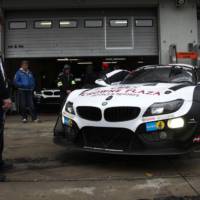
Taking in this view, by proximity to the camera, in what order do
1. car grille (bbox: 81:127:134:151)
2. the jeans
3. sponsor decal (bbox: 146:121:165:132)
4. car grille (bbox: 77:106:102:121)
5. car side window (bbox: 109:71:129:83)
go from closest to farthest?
sponsor decal (bbox: 146:121:165:132) → car grille (bbox: 81:127:134:151) → car grille (bbox: 77:106:102:121) → car side window (bbox: 109:71:129:83) → the jeans

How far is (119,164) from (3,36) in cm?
1084

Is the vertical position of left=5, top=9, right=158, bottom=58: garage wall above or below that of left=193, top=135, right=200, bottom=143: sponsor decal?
above

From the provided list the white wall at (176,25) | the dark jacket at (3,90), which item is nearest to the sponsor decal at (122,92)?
the dark jacket at (3,90)

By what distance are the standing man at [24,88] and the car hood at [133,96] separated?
208 inches

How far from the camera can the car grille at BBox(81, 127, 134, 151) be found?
224 inches

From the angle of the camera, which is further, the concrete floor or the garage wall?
the garage wall

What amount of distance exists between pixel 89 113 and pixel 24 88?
5.89 meters

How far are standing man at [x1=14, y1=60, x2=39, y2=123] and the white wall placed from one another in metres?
6.04

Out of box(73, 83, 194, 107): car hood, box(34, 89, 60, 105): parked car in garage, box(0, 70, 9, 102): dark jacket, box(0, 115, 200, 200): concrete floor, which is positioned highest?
box(0, 70, 9, 102): dark jacket

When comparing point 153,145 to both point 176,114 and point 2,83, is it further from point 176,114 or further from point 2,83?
point 2,83

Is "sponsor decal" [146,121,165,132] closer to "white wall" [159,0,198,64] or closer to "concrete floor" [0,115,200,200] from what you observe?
"concrete floor" [0,115,200,200]

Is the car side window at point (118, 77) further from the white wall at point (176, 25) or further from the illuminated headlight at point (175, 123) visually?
the white wall at point (176, 25)

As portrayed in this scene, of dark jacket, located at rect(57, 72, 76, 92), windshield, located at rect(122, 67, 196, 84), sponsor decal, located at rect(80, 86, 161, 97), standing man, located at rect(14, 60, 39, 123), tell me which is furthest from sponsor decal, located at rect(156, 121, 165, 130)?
dark jacket, located at rect(57, 72, 76, 92)

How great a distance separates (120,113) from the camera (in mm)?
5754
